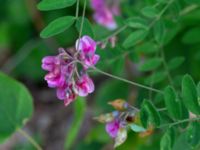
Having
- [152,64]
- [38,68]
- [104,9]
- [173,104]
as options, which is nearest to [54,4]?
[173,104]

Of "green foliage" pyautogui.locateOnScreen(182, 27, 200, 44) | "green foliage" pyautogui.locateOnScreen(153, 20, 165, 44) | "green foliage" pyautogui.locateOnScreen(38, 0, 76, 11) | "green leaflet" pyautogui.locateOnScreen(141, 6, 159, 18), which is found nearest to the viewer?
"green foliage" pyautogui.locateOnScreen(38, 0, 76, 11)

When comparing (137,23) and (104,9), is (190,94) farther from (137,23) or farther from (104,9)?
(104,9)

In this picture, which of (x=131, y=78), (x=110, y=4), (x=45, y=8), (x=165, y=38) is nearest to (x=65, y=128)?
(x=131, y=78)

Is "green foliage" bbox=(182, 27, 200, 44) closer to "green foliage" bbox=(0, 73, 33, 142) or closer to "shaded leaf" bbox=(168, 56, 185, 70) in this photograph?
"shaded leaf" bbox=(168, 56, 185, 70)

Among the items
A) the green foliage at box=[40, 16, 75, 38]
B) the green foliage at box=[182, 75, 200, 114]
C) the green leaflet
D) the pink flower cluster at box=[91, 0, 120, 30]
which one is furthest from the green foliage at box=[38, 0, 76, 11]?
the pink flower cluster at box=[91, 0, 120, 30]

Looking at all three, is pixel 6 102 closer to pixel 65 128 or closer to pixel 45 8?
pixel 45 8

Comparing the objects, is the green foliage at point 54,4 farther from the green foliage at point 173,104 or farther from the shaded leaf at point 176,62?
the shaded leaf at point 176,62
